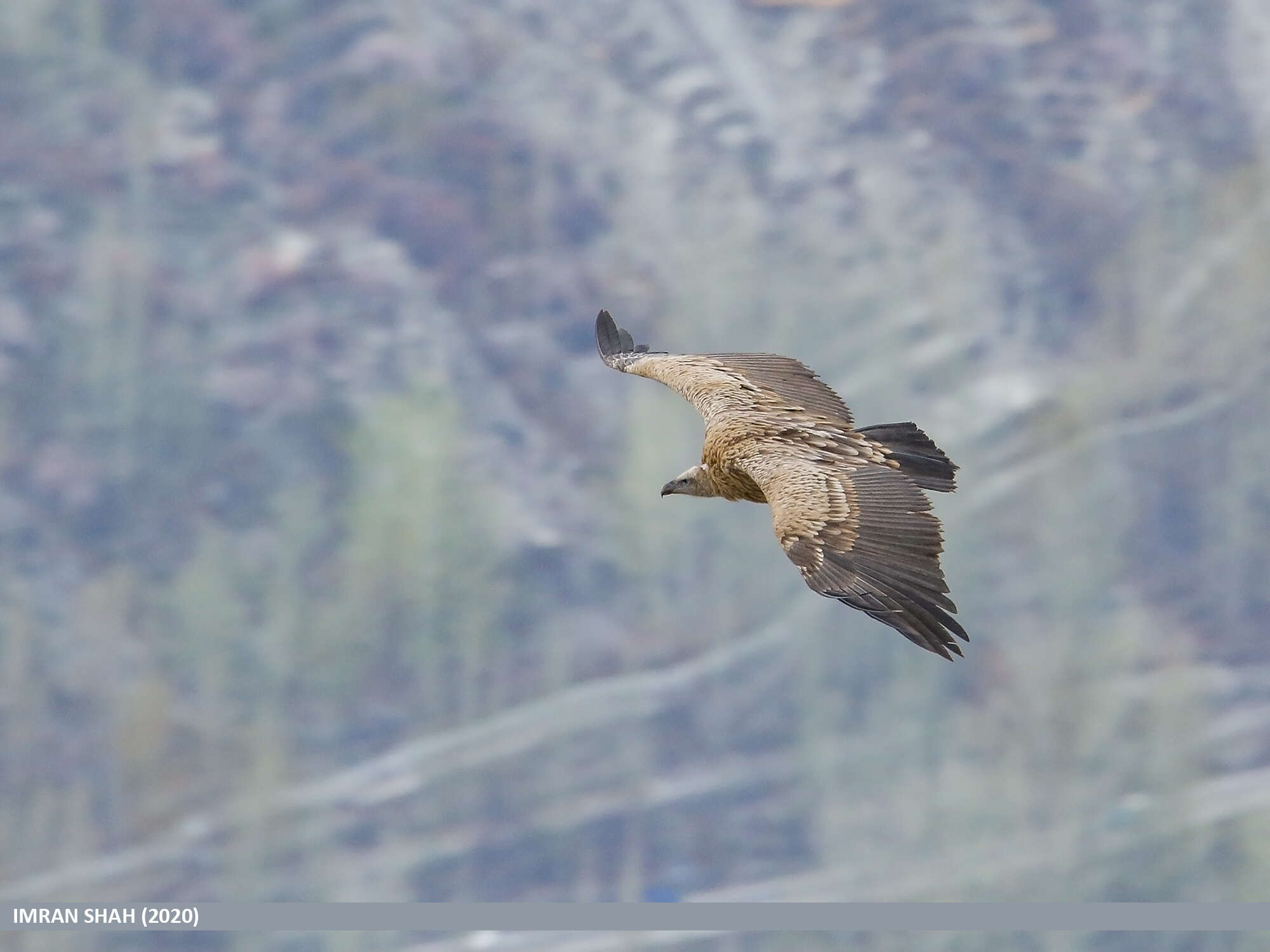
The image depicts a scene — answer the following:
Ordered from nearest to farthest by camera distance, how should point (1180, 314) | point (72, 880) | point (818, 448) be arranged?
point (818, 448), point (72, 880), point (1180, 314)

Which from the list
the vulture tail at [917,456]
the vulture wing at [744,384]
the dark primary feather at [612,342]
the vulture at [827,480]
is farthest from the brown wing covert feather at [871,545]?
the dark primary feather at [612,342]

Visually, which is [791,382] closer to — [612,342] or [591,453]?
[612,342]

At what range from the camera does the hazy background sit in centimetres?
5194

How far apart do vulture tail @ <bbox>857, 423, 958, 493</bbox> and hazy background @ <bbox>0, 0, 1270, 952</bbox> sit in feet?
123

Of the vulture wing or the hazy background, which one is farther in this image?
the hazy background

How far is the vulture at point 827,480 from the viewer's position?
433 inches

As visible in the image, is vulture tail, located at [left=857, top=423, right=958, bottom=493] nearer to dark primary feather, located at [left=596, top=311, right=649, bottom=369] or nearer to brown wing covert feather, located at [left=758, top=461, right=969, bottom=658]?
brown wing covert feather, located at [left=758, top=461, right=969, bottom=658]

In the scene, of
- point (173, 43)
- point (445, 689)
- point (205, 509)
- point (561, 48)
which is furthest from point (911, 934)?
point (173, 43)

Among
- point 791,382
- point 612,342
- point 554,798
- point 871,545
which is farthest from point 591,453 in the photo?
point 871,545

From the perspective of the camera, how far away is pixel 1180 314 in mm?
54656

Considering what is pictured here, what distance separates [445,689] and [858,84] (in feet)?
68.7

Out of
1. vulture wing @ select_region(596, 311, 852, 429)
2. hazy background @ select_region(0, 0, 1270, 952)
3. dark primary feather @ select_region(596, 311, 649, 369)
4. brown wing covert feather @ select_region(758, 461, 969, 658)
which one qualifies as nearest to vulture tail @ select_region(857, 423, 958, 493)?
vulture wing @ select_region(596, 311, 852, 429)

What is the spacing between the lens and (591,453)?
51.9 metres

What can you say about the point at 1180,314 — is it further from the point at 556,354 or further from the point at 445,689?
the point at 445,689
